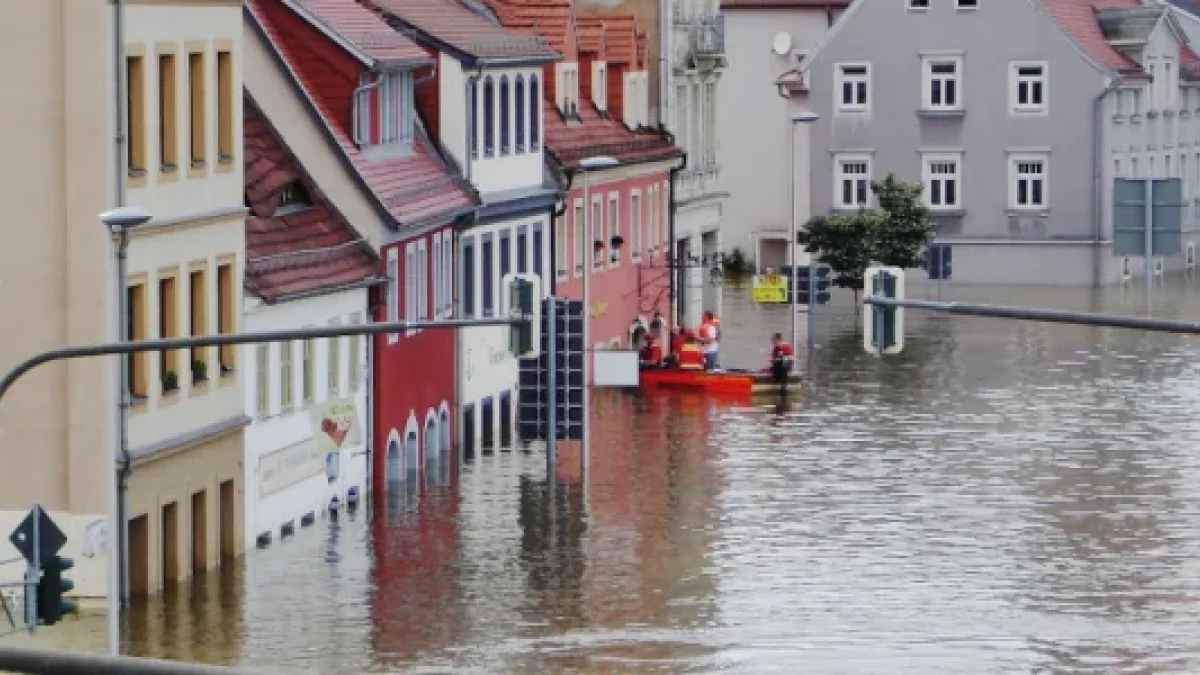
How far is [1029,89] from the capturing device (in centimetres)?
10262

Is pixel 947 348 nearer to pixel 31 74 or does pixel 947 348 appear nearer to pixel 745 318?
pixel 745 318

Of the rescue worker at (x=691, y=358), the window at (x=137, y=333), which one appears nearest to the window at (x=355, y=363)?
the window at (x=137, y=333)

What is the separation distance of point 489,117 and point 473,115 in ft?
5.59

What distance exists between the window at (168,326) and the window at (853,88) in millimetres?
62262

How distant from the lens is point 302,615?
4044 centimetres

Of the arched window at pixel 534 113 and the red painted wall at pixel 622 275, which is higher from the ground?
the arched window at pixel 534 113

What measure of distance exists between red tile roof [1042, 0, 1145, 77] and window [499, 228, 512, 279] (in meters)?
39.7

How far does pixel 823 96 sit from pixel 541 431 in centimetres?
4830

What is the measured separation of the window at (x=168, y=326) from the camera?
42219 mm

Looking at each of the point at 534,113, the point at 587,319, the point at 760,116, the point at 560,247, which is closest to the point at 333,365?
the point at 534,113

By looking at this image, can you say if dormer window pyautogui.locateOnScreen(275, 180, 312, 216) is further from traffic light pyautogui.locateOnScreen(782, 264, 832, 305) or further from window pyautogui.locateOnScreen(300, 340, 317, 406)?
traffic light pyautogui.locateOnScreen(782, 264, 832, 305)

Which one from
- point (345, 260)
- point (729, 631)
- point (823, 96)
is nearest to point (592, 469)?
point (345, 260)

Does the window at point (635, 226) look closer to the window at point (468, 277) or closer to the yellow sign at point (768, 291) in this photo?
the yellow sign at point (768, 291)

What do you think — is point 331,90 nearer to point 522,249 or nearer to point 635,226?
point 522,249
